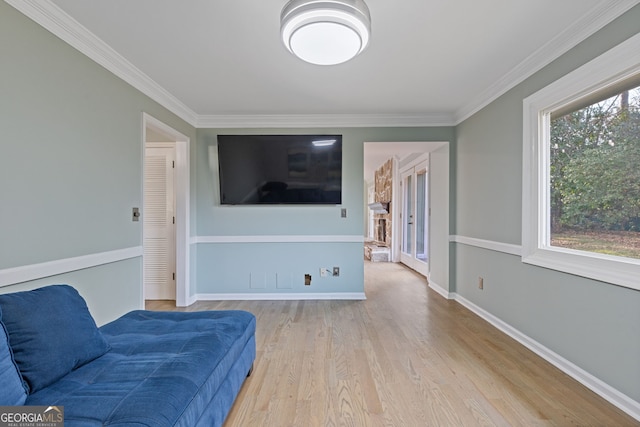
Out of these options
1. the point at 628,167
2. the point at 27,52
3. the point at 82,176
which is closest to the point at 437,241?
the point at 628,167

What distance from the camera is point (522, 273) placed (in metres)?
2.57

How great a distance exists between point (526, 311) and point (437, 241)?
1815 millimetres

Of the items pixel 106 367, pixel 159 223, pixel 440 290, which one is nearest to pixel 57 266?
pixel 106 367

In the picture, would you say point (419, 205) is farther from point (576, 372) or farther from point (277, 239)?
point (576, 372)

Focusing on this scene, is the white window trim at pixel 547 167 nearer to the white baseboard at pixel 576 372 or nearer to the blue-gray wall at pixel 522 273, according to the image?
the blue-gray wall at pixel 522 273

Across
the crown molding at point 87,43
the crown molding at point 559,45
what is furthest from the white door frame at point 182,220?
the crown molding at point 559,45

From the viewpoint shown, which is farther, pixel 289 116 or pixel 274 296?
pixel 274 296

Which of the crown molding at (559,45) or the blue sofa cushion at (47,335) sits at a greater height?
the crown molding at (559,45)

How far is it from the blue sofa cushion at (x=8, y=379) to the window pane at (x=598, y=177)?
306 centimetres

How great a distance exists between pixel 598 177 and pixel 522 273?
3.20ft

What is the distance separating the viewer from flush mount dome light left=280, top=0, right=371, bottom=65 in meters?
1.54

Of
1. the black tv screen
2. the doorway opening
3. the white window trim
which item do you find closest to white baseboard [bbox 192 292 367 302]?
the black tv screen

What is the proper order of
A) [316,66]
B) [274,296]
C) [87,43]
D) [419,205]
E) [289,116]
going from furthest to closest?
1. [419,205]
2. [274,296]
3. [289,116]
4. [316,66]
5. [87,43]

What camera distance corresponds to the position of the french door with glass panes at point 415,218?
5.49 meters
